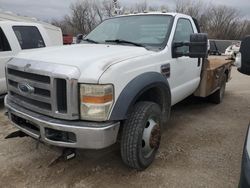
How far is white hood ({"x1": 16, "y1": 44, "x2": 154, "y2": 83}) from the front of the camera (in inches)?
112

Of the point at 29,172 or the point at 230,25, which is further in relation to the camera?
the point at 230,25

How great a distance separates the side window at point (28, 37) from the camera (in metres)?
Answer: 6.57

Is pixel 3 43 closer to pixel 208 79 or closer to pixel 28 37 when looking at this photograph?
pixel 28 37

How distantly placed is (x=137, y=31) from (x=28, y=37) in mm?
3520

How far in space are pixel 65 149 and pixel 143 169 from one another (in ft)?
3.17

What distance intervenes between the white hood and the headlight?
0.28 feet

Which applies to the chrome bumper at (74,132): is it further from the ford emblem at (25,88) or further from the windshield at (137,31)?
the windshield at (137,31)

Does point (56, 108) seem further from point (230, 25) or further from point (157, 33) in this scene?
point (230, 25)

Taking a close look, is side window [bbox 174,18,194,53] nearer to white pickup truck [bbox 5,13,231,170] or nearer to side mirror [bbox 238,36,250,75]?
white pickup truck [bbox 5,13,231,170]

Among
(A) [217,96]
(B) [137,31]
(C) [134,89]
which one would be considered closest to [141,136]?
(C) [134,89]

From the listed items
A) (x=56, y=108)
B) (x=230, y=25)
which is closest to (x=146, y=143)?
(x=56, y=108)

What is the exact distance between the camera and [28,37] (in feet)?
22.4

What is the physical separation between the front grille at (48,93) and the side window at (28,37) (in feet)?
11.4

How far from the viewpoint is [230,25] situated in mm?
51906
